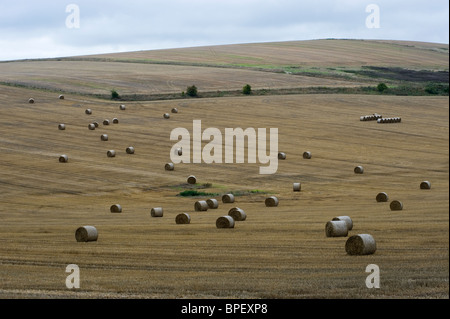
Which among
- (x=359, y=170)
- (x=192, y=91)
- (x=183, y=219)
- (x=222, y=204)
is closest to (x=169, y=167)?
(x=359, y=170)

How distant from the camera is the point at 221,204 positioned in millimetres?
35562

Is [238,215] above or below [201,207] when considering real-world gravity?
above

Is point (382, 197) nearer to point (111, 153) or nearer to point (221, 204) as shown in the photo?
point (221, 204)

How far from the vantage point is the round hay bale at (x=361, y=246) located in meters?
17.6

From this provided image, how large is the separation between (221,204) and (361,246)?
18214 millimetres

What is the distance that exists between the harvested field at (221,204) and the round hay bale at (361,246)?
0.52 feet

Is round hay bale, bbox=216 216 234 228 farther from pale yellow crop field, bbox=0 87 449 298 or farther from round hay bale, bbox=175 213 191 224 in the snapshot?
round hay bale, bbox=175 213 191 224

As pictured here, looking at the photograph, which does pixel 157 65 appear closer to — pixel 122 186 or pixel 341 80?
pixel 341 80

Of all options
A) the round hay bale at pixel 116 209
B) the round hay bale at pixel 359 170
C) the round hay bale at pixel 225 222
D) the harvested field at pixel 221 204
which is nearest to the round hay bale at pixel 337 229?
the harvested field at pixel 221 204

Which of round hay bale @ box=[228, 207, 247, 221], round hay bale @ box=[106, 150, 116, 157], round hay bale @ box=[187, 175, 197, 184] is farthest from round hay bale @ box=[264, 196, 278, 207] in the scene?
round hay bale @ box=[106, 150, 116, 157]

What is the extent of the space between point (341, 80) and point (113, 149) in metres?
42.5

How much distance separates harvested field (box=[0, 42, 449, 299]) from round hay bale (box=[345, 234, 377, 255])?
0.52ft

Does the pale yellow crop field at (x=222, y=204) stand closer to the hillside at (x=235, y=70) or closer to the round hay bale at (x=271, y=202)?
the round hay bale at (x=271, y=202)

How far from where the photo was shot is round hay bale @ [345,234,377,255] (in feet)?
57.9
